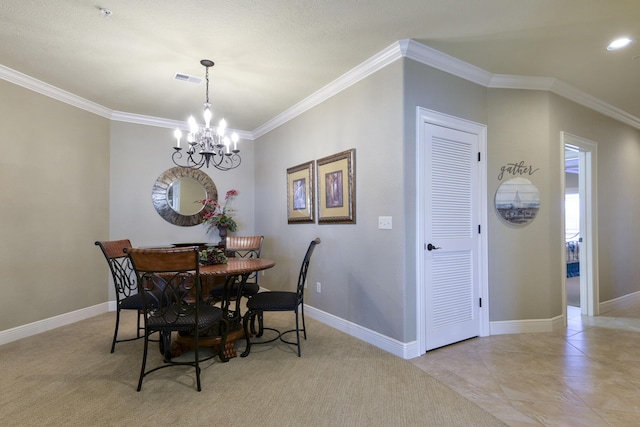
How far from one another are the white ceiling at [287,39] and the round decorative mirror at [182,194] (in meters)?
1.34

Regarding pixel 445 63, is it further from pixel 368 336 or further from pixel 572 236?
pixel 572 236

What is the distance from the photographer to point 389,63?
2.79 m

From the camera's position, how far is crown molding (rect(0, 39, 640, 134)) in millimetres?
2749

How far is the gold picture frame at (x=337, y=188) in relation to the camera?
320 centimetres

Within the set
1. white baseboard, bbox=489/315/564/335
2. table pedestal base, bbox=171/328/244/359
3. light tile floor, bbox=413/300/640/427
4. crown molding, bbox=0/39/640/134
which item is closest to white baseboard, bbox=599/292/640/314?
light tile floor, bbox=413/300/640/427

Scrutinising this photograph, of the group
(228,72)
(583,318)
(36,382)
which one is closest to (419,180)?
(228,72)

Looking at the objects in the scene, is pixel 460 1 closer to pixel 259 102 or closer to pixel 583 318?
pixel 259 102

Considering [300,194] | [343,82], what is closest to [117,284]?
[300,194]

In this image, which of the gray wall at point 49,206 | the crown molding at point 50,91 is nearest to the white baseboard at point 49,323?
the gray wall at point 49,206

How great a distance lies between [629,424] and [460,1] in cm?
274

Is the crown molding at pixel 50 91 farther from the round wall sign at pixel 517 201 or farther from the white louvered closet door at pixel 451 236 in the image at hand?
the round wall sign at pixel 517 201

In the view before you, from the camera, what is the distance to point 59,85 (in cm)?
342

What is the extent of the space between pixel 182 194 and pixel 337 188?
256 cm

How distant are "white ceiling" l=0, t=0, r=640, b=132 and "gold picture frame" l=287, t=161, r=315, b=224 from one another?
939 millimetres
